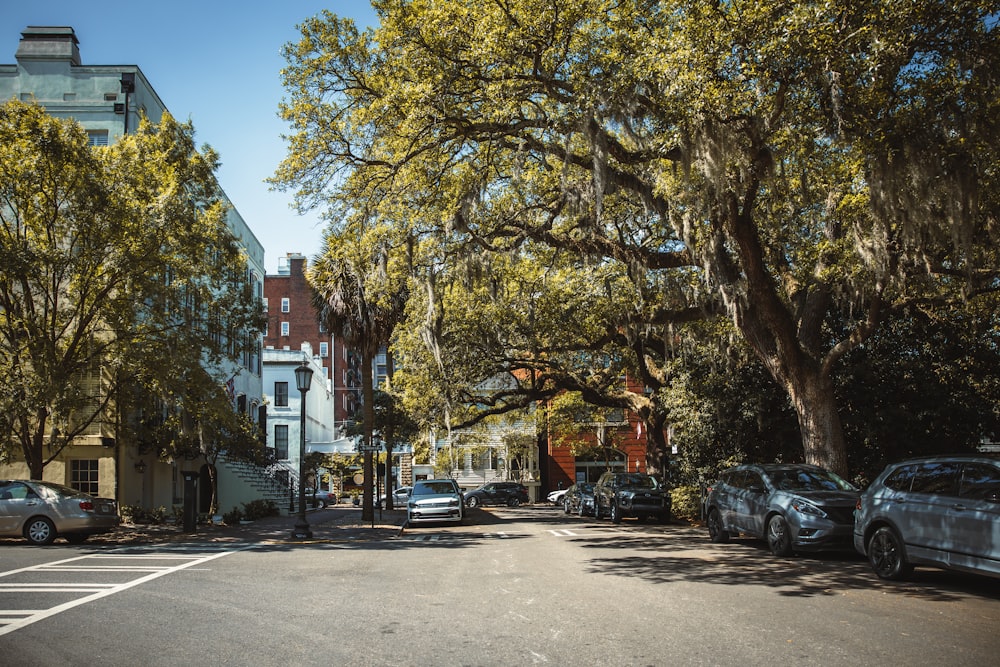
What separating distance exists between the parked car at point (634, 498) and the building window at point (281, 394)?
102 feet

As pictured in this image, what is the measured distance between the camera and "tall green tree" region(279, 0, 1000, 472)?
11953 mm

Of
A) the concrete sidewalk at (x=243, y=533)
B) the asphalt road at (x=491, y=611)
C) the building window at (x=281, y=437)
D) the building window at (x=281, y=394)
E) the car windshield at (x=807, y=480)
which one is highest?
the building window at (x=281, y=394)

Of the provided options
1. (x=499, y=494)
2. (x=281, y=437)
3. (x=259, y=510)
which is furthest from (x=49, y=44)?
(x=499, y=494)

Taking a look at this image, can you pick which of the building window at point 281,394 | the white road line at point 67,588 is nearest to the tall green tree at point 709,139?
the white road line at point 67,588

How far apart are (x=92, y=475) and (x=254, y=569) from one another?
1653 centimetres

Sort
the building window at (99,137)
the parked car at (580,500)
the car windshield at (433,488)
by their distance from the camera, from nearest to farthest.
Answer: the car windshield at (433,488) → the building window at (99,137) → the parked car at (580,500)

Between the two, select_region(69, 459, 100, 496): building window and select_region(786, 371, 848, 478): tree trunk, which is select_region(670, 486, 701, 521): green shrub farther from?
select_region(69, 459, 100, 496): building window

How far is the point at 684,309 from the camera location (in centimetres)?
2012

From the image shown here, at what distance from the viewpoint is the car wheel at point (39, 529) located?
58.0 feet

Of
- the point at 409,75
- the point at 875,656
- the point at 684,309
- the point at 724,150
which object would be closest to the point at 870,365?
the point at 684,309

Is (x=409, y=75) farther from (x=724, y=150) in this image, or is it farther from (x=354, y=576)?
(x=354, y=576)

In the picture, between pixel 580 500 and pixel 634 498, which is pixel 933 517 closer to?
pixel 634 498

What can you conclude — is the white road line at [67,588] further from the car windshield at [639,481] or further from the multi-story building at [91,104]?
the car windshield at [639,481]

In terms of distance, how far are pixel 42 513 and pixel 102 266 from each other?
6738 millimetres
